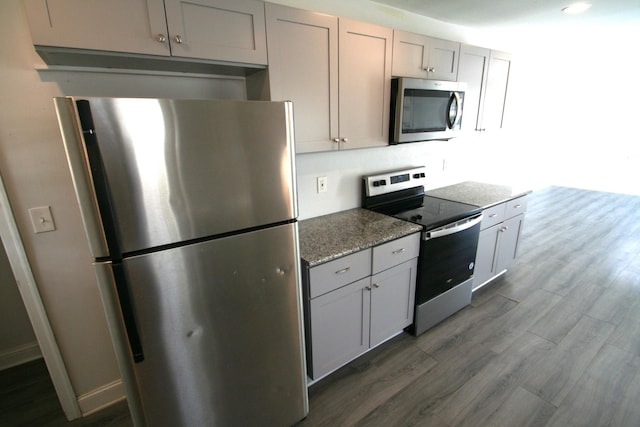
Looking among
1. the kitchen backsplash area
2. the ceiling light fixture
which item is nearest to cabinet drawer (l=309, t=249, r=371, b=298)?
the kitchen backsplash area

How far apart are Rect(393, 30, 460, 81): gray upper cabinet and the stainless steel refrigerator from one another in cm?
129

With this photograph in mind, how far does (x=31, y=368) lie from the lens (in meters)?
2.17

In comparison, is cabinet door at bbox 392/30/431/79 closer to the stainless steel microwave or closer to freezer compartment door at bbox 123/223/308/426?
the stainless steel microwave

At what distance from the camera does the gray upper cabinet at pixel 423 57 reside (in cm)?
207

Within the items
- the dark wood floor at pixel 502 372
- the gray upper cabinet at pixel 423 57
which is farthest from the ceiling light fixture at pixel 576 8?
the dark wood floor at pixel 502 372

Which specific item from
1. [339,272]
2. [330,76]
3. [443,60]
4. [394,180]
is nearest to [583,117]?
[443,60]

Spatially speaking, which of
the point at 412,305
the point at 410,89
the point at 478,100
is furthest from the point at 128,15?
the point at 478,100

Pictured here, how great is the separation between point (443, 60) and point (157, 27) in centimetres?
205

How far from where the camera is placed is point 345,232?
1.97 meters

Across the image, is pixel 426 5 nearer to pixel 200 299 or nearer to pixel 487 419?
pixel 200 299

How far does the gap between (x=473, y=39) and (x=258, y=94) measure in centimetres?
268

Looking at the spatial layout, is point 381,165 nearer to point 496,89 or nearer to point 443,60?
point 443,60

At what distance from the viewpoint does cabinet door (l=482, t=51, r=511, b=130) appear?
279cm

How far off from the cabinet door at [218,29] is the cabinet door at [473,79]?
184cm
